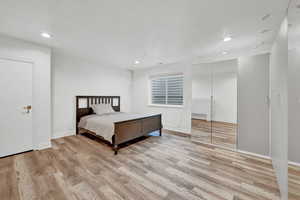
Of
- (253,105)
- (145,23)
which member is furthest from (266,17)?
(145,23)

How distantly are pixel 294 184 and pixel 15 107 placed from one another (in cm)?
453

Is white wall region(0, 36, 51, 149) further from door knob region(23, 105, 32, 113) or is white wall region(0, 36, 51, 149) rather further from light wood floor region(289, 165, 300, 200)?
light wood floor region(289, 165, 300, 200)

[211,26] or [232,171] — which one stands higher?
[211,26]

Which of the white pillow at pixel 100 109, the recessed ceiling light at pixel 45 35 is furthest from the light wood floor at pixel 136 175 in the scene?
the recessed ceiling light at pixel 45 35

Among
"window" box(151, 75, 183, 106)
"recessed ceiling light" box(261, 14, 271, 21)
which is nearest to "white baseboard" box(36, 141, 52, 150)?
"window" box(151, 75, 183, 106)

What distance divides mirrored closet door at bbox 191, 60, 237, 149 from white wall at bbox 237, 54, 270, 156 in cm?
16

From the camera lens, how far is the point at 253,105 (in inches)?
105

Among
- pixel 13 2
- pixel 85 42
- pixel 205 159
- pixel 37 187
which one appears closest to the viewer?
pixel 13 2

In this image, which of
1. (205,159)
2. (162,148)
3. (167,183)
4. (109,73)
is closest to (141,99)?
(109,73)

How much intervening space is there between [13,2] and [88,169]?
260 centimetres

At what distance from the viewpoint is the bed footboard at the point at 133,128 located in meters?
2.78

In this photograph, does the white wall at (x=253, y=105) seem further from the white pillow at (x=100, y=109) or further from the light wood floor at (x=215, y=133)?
the white pillow at (x=100, y=109)

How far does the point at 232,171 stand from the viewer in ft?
6.82

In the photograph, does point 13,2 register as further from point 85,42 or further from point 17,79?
point 17,79
